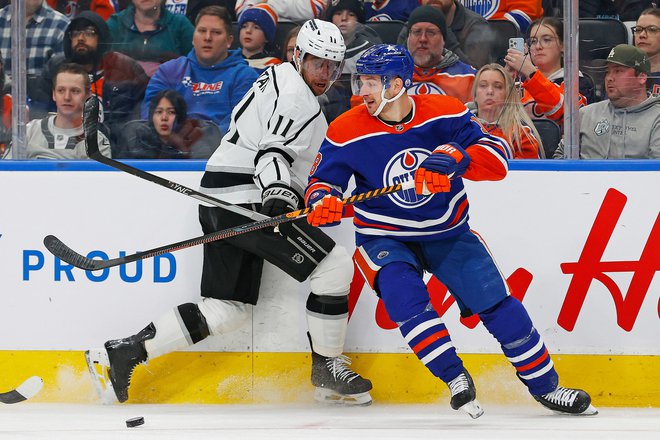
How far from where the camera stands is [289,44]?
3.78 meters

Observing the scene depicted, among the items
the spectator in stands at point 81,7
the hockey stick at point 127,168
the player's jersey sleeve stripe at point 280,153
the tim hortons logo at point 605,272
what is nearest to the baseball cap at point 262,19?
the spectator in stands at point 81,7

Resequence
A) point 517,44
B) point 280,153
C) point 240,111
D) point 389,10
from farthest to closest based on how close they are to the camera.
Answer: point 389,10
point 517,44
point 240,111
point 280,153

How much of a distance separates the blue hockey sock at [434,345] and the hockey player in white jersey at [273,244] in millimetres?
453

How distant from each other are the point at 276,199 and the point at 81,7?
3.96ft

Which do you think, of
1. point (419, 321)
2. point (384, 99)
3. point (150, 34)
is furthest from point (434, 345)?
point (150, 34)

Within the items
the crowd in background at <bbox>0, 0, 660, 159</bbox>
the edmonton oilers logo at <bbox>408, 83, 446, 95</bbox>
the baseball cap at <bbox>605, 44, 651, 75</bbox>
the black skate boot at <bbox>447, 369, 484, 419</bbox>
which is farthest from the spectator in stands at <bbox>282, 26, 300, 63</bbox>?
the black skate boot at <bbox>447, 369, 484, 419</bbox>

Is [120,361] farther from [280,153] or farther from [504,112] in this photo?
[504,112]

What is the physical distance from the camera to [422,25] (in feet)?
12.1

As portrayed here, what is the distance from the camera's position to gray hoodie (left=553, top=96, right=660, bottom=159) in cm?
357

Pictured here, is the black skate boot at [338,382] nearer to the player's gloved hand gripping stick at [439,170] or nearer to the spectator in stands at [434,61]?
the player's gloved hand gripping stick at [439,170]

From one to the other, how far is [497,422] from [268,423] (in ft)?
2.25

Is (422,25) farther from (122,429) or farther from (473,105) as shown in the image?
(122,429)

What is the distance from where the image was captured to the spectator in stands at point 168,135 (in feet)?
12.3

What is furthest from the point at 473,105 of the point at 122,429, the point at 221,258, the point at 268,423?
the point at 122,429
